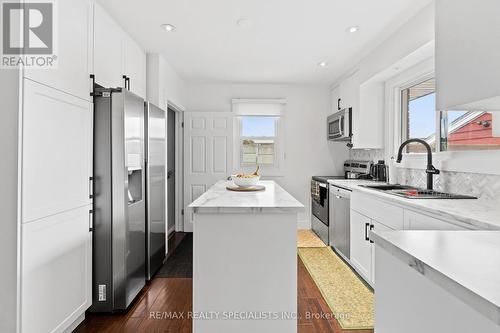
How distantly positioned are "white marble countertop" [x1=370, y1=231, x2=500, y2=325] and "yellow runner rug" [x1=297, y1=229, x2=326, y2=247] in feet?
11.0

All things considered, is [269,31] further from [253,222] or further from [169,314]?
[169,314]

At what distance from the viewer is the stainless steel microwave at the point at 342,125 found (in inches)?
162

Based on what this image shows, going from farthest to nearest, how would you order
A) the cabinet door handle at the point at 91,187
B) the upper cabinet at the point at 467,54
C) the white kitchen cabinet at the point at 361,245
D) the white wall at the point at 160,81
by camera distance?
the white wall at the point at 160,81 → the white kitchen cabinet at the point at 361,245 → the cabinet door handle at the point at 91,187 → the upper cabinet at the point at 467,54

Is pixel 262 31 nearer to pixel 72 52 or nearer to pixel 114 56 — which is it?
pixel 114 56

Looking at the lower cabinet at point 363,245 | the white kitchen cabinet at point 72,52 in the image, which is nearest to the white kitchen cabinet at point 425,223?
the lower cabinet at point 363,245

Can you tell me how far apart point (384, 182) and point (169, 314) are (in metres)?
2.83

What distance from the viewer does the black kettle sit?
3.70 meters

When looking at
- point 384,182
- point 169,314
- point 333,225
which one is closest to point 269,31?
point 384,182

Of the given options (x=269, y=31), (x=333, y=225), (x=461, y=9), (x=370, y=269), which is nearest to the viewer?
(x=461, y=9)

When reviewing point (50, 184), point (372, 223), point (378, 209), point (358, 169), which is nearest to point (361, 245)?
point (372, 223)

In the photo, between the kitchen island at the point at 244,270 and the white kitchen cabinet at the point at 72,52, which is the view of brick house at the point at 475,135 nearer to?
the kitchen island at the point at 244,270

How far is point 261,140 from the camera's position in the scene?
5.29 m

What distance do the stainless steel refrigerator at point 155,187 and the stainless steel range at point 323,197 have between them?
7.23ft

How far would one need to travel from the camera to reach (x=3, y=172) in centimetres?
156
